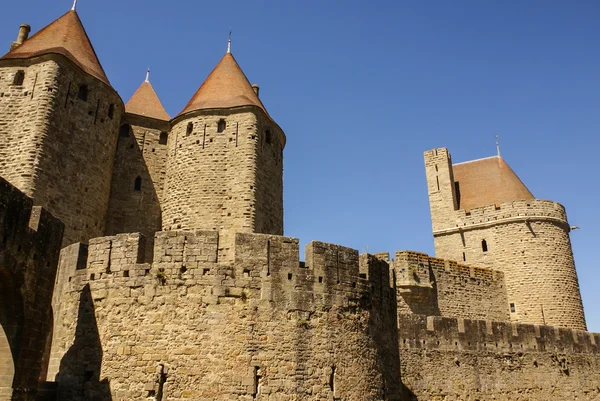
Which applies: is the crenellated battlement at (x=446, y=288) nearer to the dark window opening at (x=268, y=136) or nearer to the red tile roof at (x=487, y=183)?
the red tile roof at (x=487, y=183)

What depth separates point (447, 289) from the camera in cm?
2180

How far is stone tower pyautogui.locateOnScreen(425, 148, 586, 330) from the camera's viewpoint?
23.9 meters

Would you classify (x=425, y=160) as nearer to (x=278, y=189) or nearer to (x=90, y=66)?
(x=278, y=189)

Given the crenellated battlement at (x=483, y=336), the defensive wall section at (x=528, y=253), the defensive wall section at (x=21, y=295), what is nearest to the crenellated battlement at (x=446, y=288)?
the defensive wall section at (x=528, y=253)

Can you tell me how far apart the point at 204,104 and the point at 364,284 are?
1272cm

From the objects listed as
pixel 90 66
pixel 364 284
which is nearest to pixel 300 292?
pixel 364 284

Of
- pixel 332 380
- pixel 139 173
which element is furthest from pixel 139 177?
pixel 332 380

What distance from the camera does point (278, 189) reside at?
20516 millimetres

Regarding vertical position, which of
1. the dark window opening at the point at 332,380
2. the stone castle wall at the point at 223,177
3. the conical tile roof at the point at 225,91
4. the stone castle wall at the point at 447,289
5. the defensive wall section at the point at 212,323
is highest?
the conical tile roof at the point at 225,91

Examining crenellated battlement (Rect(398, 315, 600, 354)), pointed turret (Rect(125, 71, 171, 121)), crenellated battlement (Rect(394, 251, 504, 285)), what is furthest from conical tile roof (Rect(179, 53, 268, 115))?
crenellated battlement (Rect(398, 315, 600, 354))

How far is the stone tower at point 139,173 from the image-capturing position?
1967 centimetres

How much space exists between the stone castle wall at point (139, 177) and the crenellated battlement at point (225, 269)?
9.89m

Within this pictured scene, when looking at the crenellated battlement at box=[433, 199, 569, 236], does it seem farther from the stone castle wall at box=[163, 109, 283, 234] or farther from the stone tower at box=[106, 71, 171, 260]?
the stone tower at box=[106, 71, 171, 260]

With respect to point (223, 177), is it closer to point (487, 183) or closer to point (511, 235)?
point (511, 235)
